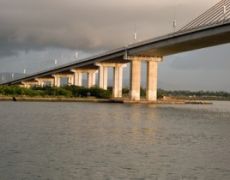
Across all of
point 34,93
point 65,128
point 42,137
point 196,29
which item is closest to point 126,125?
point 65,128

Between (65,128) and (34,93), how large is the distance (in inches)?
2627

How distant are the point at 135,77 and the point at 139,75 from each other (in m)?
1.00

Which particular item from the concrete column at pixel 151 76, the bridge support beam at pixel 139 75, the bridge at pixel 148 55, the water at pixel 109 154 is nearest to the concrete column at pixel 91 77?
the bridge at pixel 148 55

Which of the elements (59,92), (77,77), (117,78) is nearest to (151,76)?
(117,78)

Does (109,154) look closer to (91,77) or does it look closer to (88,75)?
(91,77)

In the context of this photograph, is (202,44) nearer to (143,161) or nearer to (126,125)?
(126,125)

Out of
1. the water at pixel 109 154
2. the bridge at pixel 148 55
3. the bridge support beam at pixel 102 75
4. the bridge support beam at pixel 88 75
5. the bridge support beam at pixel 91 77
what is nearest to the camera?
the water at pixel 109 154

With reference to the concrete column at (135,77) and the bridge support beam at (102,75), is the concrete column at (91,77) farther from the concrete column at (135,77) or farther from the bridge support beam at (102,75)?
the concrete column at (135,77)

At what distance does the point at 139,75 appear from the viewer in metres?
92.4

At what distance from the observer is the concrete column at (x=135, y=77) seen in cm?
9062

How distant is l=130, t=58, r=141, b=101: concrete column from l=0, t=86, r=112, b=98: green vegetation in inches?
420

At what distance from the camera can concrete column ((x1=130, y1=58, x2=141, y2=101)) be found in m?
90.6

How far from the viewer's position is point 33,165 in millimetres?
19844

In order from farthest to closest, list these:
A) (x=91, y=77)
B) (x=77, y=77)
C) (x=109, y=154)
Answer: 1. (x=91, y=77)
2. (x=77, y=77)
3. (x=109, y=154)
